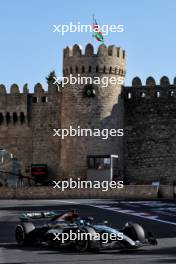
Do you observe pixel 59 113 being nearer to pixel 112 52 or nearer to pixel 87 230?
pixel 112 52

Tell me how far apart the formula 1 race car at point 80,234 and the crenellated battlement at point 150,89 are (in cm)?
3370

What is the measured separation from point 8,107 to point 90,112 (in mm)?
7085

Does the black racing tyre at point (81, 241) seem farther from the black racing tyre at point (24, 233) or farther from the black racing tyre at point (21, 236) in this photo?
the black racing tyre at point (21, 236)

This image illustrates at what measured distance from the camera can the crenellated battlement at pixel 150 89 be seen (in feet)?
166

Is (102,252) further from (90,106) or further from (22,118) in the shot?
(22,118)

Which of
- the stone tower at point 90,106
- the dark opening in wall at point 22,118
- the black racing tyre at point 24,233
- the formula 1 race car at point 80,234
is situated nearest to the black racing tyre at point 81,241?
the formula 1 race car at point 80,234

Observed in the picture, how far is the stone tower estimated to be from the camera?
48.7 meters

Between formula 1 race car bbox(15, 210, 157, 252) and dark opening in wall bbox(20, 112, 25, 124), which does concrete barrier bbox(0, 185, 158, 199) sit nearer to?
dark opening in wall bbox(20, 112, 25, 124)

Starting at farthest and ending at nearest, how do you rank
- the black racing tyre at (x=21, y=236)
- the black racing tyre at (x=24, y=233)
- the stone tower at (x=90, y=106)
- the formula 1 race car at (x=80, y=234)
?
the stone tower at (x=90, y=106) < the black racing tyre at (x=21, y=236) < the black racing tyre at (x=24, y=233) < the formula 1 race car at (x=80, y=234)

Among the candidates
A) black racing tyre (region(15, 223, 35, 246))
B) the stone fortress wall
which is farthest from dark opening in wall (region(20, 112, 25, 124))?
black racing tyre (region(15, 223, 35, 246))

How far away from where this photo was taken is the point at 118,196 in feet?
148

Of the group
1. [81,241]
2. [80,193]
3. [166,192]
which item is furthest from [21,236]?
[80,193]

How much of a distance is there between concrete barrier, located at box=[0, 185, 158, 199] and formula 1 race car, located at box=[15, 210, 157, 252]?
2729 cm

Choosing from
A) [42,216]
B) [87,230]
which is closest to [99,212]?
[42,216]
